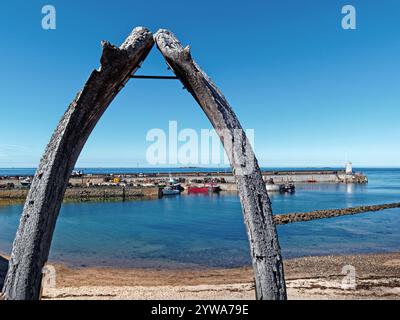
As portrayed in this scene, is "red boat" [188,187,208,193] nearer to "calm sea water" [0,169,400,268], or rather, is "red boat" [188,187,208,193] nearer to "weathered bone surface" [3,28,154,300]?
"calm sea water" [0,169,400,268]

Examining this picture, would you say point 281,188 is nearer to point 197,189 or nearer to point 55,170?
point 197,189

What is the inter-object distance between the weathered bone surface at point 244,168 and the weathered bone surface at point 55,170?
23.9 inches

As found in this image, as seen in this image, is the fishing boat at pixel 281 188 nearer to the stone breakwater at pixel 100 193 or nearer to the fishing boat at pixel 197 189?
the fishing boat at pixel 197 189

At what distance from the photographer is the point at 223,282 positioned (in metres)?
16.0

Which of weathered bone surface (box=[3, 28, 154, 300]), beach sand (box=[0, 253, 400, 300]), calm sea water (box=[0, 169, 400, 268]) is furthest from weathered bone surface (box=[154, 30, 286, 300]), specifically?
calm sea water (box=[0, 169, 400, 268])

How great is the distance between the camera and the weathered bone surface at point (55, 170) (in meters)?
3.42

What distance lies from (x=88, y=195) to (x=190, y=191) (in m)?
23.1

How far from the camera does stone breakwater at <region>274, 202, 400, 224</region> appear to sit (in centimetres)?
3797

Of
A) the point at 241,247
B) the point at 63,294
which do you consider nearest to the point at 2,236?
the point at 63,294

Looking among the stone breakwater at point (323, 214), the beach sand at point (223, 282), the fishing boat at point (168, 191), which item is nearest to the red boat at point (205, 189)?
the fishing boat at point (168, 191)

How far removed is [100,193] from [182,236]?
35.8 m

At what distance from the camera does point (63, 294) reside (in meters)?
13.8

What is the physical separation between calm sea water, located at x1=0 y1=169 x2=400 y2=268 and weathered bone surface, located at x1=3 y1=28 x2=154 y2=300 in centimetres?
1748

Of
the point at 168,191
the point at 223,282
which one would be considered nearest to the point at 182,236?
the point at 223,282
